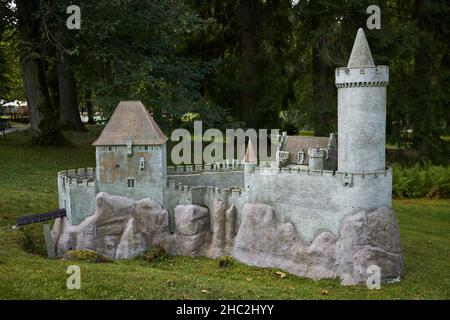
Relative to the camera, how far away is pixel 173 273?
30297 millimetres

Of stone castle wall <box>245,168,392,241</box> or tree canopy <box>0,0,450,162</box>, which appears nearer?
stone castle wall <box>245,168,392,241</box>

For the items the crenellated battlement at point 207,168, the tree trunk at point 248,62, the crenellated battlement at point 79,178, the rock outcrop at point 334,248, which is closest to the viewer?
the rock outcrop at point 334,248

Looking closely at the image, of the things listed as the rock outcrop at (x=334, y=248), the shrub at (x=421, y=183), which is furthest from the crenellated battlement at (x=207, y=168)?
the shrub at (x=421, y=183)

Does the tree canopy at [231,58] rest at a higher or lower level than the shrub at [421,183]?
higher

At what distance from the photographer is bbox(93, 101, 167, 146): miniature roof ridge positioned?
116ft

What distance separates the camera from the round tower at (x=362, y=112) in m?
31.5

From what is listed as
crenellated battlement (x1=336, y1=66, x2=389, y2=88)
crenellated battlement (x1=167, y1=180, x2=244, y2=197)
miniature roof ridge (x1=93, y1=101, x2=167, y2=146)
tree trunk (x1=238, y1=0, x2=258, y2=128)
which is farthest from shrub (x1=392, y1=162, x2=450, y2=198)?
miniature roof ridge (x1=93, y1=101, x2=167, y2=146)

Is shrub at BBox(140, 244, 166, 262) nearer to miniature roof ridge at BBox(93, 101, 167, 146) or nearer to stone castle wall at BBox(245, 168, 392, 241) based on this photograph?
stone castle wall at BBox(245, 168, 392, 241)

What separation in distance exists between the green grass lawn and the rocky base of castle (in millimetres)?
845

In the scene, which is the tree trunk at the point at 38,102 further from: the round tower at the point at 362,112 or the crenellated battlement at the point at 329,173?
the round tower at the point at 362,112

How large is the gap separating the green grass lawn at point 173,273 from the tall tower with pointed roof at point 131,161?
4.42 meters

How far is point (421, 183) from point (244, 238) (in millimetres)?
24526

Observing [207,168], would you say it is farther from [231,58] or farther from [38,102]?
[38,102]
